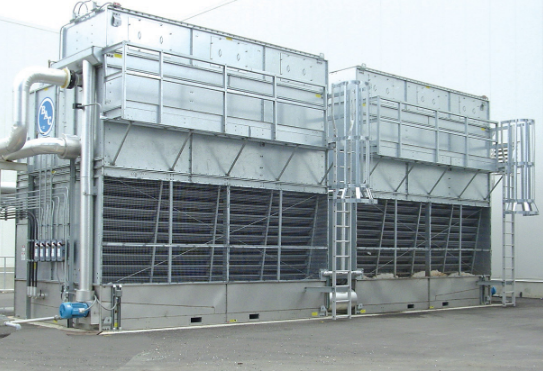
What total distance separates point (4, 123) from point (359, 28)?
14.8m

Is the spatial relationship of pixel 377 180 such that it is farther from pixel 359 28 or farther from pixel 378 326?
pixel 359 28

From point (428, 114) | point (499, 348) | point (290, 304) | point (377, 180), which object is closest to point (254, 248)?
point (290, 304)

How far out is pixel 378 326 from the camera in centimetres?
1416

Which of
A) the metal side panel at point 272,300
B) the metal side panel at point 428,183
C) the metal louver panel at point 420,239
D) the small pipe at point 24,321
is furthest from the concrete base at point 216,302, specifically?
the metal side panel at point 428,183

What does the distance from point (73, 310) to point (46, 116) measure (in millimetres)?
5034

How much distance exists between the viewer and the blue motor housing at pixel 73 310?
12453mm

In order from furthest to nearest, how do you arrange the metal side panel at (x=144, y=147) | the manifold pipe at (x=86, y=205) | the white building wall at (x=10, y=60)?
the white building wall at (x=10, y=60) → the metal side panel at (x=144, y=147) → the manifold pipe at (x=86, y=205)

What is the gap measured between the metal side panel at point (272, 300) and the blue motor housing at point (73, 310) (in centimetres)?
315

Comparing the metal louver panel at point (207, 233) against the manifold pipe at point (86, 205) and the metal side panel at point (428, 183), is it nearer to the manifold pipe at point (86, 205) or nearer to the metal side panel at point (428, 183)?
the manifold pipe at point (86, 205)

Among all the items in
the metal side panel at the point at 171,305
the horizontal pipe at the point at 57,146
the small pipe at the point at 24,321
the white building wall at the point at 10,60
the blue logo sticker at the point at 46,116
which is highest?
the white building wall at the point at 10,60

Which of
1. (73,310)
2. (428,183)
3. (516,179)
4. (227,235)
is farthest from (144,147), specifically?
(516,179)

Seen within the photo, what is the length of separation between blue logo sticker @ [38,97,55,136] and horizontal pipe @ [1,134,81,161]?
1.71m

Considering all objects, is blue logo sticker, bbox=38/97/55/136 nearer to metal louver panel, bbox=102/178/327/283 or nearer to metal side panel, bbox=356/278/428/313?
metal louver panel, bbox=102/178/327/283

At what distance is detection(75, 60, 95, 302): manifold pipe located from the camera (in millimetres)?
12688
